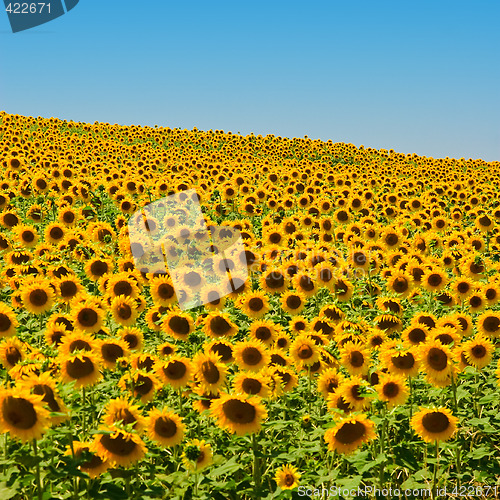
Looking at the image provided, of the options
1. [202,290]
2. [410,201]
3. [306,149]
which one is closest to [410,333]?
[202,290]

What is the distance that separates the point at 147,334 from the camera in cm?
897

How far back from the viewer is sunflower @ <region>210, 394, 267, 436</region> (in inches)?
203

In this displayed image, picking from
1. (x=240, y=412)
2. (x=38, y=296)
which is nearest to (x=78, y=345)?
(x=240, y=412)

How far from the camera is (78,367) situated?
532 centimetres

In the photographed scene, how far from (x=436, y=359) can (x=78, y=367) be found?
407 centimetres

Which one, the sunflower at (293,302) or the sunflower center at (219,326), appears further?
the sunflower at (293,302)

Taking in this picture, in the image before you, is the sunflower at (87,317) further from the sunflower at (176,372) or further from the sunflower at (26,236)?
the sunflower at (26,236)

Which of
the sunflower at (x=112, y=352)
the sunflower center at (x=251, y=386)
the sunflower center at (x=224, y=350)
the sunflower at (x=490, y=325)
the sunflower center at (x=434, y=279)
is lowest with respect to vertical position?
the sunflower at (x=490, y=325)

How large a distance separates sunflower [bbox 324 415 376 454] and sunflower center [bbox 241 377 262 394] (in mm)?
822

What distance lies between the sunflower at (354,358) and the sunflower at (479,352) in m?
1.52

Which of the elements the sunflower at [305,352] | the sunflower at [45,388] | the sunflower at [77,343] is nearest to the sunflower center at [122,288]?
the sunflower at [77,343]

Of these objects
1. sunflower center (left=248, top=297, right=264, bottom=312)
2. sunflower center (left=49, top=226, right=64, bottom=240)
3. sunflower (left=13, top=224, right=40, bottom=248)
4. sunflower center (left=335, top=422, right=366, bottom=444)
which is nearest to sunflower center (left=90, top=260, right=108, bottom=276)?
sunflower center (left=49, top=226, right=64, bottom=240)

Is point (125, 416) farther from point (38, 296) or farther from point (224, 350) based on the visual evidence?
point (38, 296)

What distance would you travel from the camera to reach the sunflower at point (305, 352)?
6738 mm
